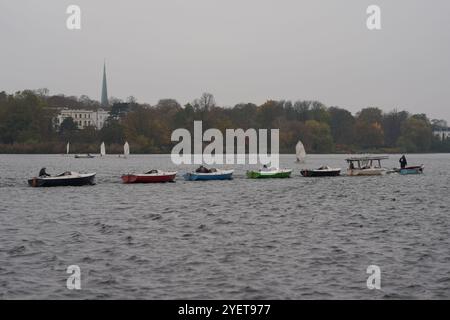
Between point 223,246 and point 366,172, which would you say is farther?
point 366,172

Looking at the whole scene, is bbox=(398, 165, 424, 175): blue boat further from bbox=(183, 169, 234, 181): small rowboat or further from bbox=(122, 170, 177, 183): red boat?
bbox=(122, 170, 177, 183): red boat

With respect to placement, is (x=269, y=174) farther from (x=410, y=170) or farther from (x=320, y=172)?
(x=410, y=170)

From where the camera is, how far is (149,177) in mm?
76125

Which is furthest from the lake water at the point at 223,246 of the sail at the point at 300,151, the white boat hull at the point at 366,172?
the sail at the point at 300,151

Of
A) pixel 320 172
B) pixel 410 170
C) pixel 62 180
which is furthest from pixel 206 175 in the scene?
pixel 410 170

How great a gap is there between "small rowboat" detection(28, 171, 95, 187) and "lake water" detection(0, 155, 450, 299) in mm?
7331

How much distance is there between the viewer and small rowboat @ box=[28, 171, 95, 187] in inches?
2657

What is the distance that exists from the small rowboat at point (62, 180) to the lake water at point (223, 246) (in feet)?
24.1

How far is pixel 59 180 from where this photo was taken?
6800 centimetres

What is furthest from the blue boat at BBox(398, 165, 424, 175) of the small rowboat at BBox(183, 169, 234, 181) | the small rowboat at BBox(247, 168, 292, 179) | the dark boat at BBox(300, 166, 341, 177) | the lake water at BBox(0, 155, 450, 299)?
the lake water at BBox(0, 155, 450, 299)

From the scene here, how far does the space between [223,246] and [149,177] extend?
45.1 m

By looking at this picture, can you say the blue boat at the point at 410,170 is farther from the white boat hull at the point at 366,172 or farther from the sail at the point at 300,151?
the sail at the point at 300,151
